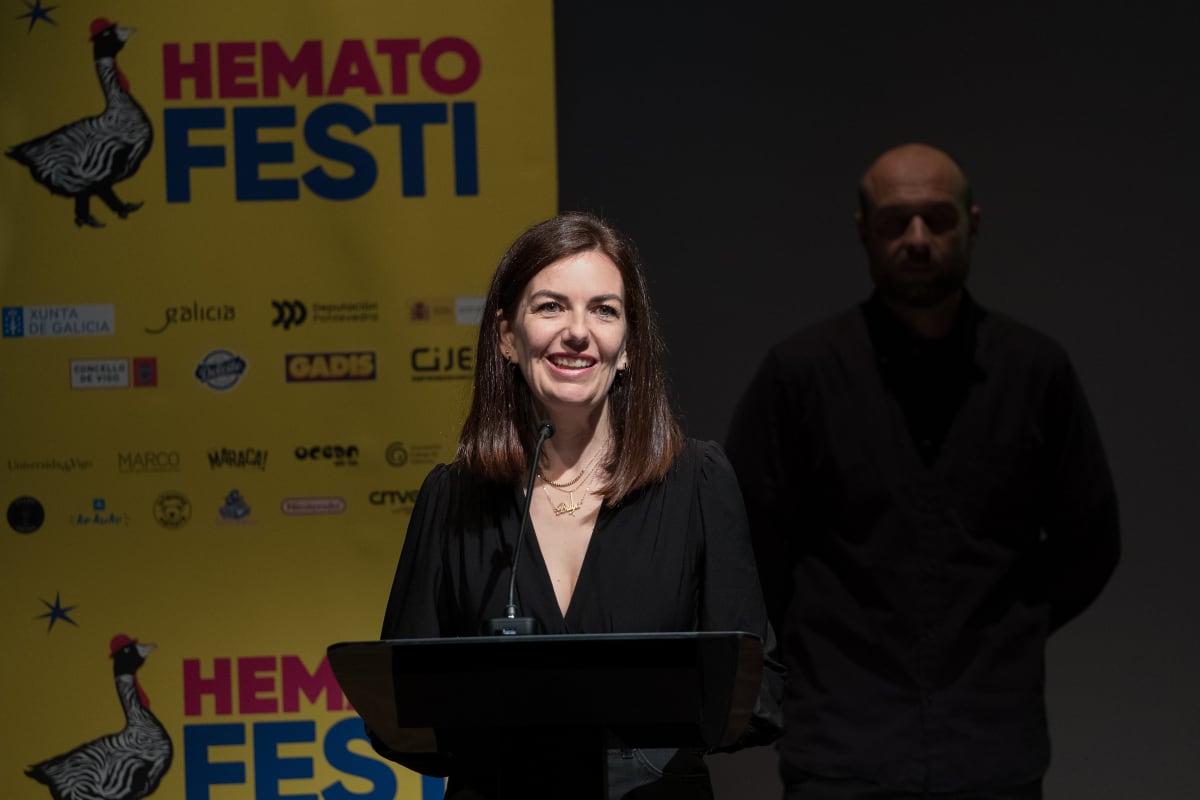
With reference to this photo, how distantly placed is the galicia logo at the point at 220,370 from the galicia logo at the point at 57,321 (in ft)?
0.84

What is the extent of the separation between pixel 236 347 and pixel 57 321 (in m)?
0.47

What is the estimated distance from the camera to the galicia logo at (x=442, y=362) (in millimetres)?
3574

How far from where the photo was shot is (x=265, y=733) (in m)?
3.60

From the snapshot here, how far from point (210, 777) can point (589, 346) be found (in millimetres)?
2124

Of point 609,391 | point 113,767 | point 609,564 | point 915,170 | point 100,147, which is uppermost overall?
point 100,147

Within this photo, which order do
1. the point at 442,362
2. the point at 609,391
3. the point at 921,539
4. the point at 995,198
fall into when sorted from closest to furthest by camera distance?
the point at 609,391, the point at 921,539, the point at 442,362, the point at 995,198

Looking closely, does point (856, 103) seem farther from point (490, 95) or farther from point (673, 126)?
point (490, 95)

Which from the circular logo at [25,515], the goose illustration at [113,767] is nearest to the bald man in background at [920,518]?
the goose illustration at [113,767]

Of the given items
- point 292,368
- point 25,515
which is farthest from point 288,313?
point 25,515

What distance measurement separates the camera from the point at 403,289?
141 inches

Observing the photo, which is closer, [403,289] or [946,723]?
[946,723]

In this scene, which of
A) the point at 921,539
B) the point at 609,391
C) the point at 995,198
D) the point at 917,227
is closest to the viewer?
the point at 609,391

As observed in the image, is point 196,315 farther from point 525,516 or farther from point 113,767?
point 525,516

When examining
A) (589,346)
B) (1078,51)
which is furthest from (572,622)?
(1078,51)
